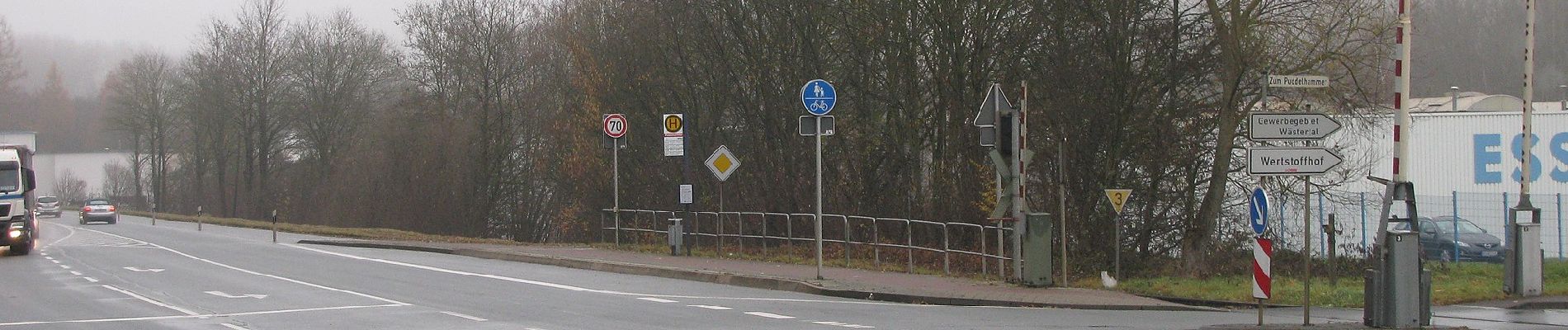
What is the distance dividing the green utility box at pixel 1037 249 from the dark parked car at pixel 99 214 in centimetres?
5969

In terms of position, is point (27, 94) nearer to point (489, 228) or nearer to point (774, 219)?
point (489, 228)

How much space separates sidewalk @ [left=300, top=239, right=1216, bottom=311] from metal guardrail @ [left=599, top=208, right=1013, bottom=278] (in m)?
0.78

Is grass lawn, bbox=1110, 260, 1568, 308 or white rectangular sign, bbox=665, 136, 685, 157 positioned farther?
white rectangular sign, bbox=665, 136, 685, 157

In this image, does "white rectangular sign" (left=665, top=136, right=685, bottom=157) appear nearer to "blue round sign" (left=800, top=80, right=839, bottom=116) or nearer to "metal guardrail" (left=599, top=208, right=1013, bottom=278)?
"metal guardrail" (left=599, top=208, right=1013, bottom=278)

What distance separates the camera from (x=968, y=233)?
26.8 m

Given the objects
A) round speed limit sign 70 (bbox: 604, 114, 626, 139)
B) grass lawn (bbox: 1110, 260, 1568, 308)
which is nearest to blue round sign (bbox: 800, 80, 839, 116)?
grass lawn (bbox: 1110, 260, 1568, 308)

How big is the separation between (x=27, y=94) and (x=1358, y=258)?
293ft

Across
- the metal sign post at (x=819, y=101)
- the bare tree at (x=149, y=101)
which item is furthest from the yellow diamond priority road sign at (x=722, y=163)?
the bare tree at (x=149, y=101)

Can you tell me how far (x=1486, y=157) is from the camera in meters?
47.2

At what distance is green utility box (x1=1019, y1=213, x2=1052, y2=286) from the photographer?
60.0 feet

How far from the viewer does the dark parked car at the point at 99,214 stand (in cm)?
6719

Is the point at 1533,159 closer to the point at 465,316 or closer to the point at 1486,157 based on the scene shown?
the point at 1486,157

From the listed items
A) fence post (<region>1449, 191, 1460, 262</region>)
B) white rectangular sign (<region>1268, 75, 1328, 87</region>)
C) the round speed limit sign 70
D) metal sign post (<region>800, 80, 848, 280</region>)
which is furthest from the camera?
fence post (<region>1449, 191, 1460, 262</region>)

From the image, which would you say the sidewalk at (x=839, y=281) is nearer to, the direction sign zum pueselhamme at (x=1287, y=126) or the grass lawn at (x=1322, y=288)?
the grass lawn at (x=1322, y=288)
